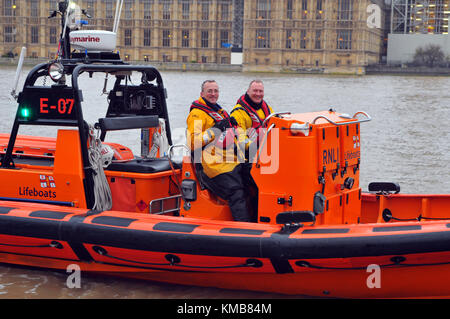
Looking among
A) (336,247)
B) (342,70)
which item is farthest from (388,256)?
(342,70)

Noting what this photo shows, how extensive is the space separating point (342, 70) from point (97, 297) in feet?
249

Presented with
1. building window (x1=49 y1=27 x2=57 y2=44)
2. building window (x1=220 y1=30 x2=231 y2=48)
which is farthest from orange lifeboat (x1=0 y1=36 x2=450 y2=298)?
building window (x1=49 y1=27 x2=57 y2=44)

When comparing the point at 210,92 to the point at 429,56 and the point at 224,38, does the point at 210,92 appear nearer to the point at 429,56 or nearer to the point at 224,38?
the point at 429,56

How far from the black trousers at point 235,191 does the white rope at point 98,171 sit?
98cm

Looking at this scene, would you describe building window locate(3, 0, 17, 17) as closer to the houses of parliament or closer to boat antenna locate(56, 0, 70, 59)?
the houses of parliament

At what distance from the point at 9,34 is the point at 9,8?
3.04m

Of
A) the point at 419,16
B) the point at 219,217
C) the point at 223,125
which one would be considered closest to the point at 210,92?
the point at 223,125

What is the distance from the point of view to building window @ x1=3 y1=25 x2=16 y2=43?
8506 centimetres

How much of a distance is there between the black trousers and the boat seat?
0.62 m

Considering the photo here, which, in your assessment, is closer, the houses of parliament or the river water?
the river water

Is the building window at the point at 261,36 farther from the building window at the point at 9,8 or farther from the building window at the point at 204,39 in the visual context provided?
the building window at the point at 9,8

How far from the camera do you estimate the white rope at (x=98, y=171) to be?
604cm

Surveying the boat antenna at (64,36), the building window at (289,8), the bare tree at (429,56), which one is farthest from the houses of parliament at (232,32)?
the boat antenna at (64,36)

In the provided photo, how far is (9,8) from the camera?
8506 centimetres
